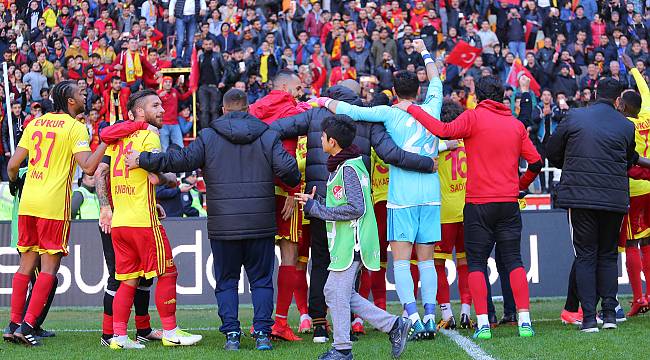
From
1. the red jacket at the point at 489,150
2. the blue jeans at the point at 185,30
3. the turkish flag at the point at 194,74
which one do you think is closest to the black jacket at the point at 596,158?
the red jacket at the point at 489,150

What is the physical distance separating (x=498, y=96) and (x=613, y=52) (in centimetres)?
1720

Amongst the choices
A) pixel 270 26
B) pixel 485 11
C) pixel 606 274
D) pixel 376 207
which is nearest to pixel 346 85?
pixel 376 207

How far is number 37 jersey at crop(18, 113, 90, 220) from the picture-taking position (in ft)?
32.3

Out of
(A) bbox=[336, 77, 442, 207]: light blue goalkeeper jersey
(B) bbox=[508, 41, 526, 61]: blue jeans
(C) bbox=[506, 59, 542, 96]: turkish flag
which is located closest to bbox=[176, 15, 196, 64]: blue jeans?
(C) bbox=[506, 59, 542, 96]: turkish flag

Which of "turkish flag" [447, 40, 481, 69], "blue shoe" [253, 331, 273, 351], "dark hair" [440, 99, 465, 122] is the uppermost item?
"turkish flag" [447, 40, 481, 69]

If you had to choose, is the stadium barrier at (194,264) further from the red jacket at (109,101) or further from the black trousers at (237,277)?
the red jacket at (109,101)

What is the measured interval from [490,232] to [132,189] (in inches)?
130

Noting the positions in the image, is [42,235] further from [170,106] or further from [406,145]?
[170,106]

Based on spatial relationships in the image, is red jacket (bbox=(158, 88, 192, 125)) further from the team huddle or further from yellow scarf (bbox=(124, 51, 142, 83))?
the team huddle

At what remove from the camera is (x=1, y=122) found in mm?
23156

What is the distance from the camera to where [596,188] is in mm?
9609

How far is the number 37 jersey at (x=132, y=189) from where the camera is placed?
30.2ft

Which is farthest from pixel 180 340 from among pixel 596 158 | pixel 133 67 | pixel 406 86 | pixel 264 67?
pixel 264 67

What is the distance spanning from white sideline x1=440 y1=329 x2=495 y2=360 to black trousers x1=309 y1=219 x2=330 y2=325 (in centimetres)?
123
